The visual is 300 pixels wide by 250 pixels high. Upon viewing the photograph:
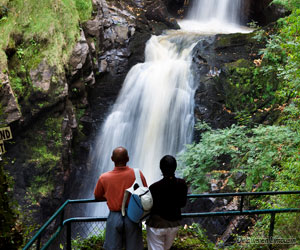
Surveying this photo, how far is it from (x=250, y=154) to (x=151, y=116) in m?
5.33

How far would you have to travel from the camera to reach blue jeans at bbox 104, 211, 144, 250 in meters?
A: 3.05

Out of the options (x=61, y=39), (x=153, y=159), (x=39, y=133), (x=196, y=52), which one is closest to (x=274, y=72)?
(x=196, y=52)

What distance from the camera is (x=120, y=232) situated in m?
3.09

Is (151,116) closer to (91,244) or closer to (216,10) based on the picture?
(91,244)

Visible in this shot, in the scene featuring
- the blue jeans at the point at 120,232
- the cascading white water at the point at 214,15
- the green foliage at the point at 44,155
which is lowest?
the green foliage at the point at 44,155

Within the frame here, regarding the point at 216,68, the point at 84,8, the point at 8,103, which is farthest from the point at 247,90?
the point at 8,103

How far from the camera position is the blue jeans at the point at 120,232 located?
120 inches

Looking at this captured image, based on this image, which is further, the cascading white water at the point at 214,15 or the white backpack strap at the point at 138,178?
the cascading white water at the point at 214,15

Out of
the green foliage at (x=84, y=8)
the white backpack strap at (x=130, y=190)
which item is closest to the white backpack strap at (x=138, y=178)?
the white backpack strap at (x=130, y=190)

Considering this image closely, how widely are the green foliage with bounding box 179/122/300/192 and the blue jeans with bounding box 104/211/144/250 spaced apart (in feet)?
13.8

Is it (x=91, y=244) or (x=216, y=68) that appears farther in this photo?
(x=216, y=68)

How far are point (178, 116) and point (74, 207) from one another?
17.8 feet

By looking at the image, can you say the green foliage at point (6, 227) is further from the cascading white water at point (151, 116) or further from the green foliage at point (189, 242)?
the cascading white water at point (151, 116)

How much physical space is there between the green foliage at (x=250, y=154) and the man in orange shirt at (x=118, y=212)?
4217mm
